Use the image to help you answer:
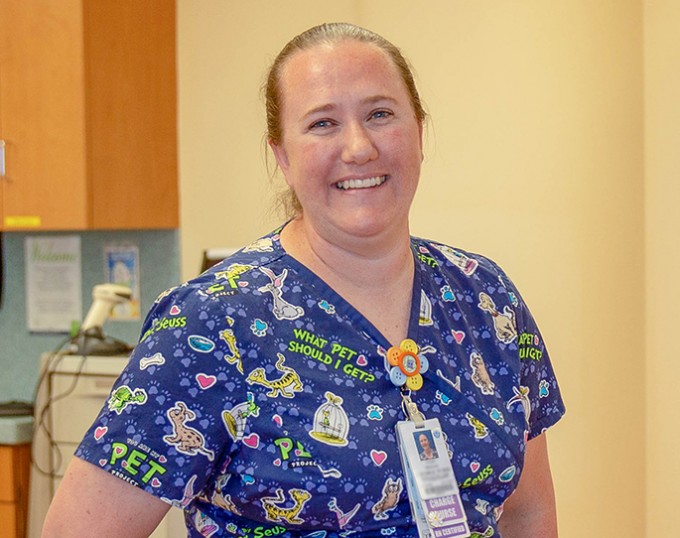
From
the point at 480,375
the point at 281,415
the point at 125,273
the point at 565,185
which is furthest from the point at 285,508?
the point at 125,273

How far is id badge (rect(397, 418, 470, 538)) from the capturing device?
1.34 meters

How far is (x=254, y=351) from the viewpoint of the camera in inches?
53.3

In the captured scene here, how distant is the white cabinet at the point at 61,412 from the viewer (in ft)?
10.6

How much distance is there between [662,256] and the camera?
2932 millimetres

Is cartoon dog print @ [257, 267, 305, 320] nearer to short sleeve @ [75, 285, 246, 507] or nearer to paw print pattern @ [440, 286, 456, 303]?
short sleeve @ [75, 285, 246, 507]

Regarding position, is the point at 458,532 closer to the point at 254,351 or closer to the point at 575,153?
the point at 254,351

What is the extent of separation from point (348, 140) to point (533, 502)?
71 centimetres

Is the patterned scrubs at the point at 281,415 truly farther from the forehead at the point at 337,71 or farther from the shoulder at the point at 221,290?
the forehead at the point at 337,71

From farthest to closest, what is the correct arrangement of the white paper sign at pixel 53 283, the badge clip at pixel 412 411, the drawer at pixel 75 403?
the white paper sign at pixel 53 283 < the drawer at pixel 75 403 < the badge clip at pixel 412 411

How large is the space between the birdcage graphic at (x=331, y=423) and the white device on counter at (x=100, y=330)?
2.11 m

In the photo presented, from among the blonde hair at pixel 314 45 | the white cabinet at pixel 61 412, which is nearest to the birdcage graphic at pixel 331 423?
the blonde hair at pixel 314 45

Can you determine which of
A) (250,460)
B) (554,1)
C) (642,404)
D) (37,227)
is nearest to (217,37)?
(37,227)

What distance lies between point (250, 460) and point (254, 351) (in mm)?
147

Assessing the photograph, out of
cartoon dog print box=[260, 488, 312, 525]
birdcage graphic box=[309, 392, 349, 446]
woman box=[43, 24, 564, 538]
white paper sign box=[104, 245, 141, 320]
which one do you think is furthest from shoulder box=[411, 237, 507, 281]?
white paper sign box=[104, 245, 141, 320]
